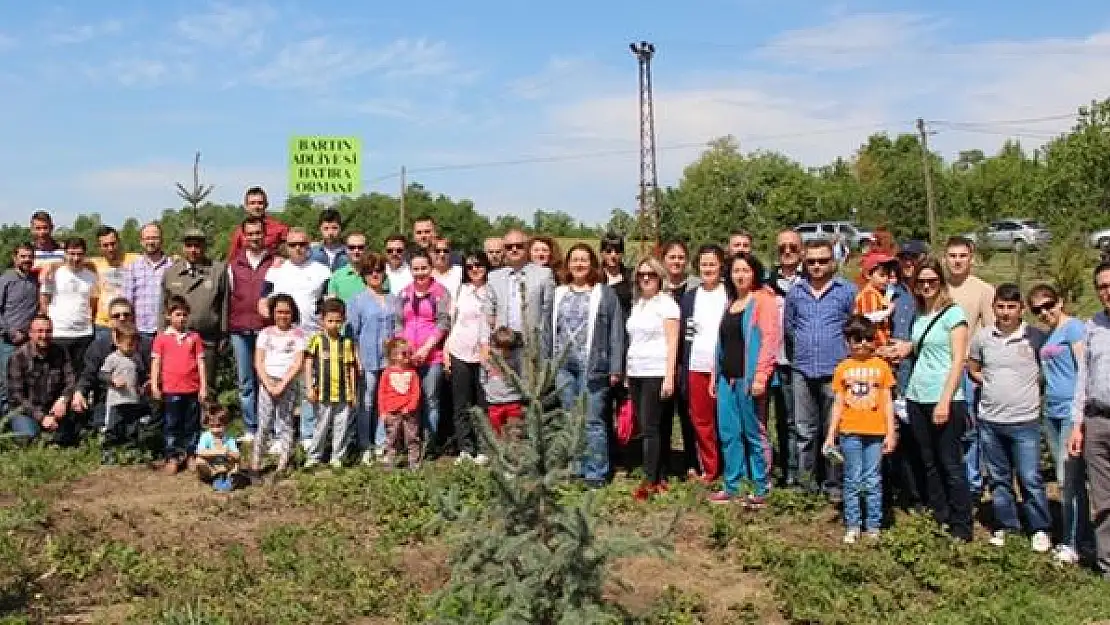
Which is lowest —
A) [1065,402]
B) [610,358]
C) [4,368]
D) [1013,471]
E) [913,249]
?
[1013,471]

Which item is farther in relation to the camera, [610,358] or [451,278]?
[451,278]

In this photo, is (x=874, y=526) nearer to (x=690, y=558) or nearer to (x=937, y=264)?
(x=690, y=558)

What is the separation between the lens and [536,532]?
14.2 ft

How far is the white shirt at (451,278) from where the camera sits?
9.28m

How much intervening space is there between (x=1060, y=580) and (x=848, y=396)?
5.49 feet

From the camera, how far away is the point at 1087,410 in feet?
21.1

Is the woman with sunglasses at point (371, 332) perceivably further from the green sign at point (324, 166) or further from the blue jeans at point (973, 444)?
the blue jeans at point (973, 444)

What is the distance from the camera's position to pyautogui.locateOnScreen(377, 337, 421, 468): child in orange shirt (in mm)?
8891

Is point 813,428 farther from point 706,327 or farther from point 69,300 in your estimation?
point 69,300

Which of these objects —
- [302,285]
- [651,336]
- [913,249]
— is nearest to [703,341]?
[651,336]

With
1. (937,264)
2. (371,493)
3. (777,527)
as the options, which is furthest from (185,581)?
(937,264)

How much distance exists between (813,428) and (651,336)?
4.53 ft

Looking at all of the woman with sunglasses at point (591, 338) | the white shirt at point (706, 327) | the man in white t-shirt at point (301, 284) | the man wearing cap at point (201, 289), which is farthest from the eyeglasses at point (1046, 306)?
the man wearing cap at point (201, 289)

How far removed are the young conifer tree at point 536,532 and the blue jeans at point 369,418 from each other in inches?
192
